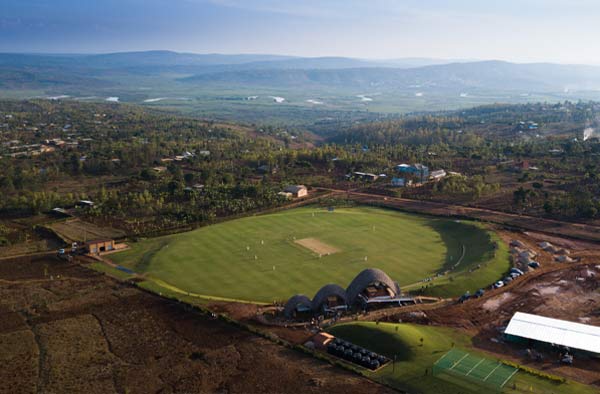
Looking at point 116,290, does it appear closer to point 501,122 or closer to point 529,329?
point 529,329

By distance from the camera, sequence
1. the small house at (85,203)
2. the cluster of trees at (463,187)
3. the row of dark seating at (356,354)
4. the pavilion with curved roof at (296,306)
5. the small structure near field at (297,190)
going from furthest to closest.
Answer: the small structure near field at (297,190), the cluster of trees at (463,187), the small house at (85,203), the pavilion with curved roof at (296,306), the row of dark seating at (356,354)

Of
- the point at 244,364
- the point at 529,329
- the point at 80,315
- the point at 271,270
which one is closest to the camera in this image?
the point at 244,364

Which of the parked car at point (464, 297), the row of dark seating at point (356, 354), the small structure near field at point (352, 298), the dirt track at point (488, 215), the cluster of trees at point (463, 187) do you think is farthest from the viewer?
the cluster of trees at point (463, 187)

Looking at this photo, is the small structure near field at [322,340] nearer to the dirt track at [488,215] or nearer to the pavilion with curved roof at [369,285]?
the pavilion with curved roof at [369,285]

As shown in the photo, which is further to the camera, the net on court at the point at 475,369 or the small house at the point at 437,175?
the small house at the point at 437,175

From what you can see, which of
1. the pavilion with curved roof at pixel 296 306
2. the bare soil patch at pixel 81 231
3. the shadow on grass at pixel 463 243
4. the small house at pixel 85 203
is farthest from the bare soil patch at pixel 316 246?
the small house at pixel 85 203

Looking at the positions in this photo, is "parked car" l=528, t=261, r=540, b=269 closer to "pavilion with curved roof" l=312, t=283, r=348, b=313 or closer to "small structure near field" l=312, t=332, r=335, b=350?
"pavilion with curved roof" l=312, t=283, r=348, b=313

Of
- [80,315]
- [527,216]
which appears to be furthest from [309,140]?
[80,315]
